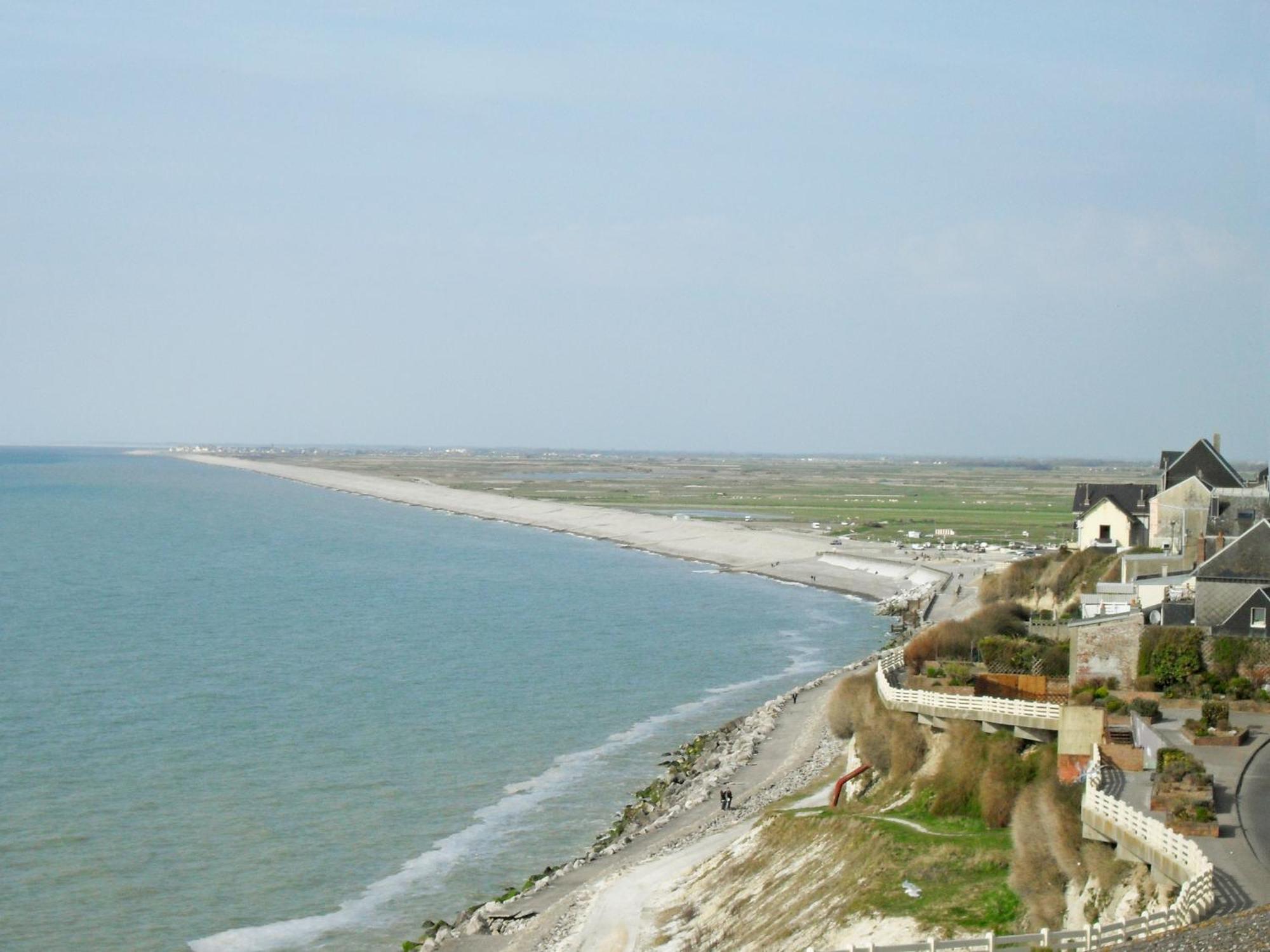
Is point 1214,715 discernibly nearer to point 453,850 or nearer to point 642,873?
point 642,873

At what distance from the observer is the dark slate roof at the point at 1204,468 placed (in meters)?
45.8

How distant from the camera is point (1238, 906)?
14055 millimetres

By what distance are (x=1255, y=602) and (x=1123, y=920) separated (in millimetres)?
13460

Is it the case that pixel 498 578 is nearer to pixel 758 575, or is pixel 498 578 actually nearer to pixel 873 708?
pixel 758 575

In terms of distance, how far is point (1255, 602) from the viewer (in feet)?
90.8

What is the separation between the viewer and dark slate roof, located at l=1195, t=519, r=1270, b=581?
1125 inches

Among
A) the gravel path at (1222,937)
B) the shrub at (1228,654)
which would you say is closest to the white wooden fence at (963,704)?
the shrub at (1228,654)

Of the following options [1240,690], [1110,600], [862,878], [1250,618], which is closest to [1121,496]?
[1110,600]

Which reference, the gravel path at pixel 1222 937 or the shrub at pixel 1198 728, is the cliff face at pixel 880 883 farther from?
the shrub at pixel 1198 728

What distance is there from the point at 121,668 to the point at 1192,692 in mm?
42506

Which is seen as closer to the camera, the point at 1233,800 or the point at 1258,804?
the point at 1258,804

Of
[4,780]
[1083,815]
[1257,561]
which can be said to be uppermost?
[1257,561]

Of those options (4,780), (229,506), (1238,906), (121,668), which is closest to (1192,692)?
(1238,906)

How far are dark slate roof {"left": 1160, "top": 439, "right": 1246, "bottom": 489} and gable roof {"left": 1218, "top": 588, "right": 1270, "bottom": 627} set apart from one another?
60.9 feet
